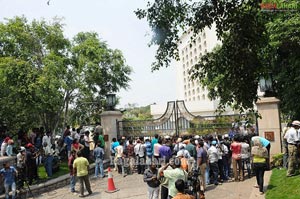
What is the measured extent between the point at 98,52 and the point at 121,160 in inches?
369

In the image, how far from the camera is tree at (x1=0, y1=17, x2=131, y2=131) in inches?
739

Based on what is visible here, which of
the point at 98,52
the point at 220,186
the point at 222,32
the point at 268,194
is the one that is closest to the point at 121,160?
the point at 220,186

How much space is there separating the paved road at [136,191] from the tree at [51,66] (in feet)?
18.5

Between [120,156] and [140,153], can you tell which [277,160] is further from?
[120,156]

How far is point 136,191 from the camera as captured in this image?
500 inches

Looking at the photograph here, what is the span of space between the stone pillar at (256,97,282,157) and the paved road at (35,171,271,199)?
187 centimetres

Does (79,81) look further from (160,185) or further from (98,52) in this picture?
(160,185)

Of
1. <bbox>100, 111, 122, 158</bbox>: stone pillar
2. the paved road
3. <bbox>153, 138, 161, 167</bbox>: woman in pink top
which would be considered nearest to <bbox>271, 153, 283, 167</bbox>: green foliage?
the paved road

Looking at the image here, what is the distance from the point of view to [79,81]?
22547 mm

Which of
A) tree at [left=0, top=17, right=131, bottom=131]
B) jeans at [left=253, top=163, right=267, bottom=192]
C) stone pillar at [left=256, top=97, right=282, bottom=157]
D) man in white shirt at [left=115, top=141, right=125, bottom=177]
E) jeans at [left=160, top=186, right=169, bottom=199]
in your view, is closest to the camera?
jeans at [left=160, top=186, right=169, bottom=199]

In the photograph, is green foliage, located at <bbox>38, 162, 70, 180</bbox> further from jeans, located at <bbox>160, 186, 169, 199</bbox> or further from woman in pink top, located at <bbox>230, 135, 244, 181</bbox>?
woman in pink top, located at <bbox>230, 135, 244, 181</bbox>

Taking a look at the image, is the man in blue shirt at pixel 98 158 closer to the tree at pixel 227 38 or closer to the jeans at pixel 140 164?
the jeans at pixel 140 164

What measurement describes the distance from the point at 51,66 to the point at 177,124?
7.94m

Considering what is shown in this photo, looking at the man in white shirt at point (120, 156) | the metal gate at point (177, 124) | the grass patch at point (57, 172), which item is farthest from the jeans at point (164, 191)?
the metal gate at point (177, 124)
